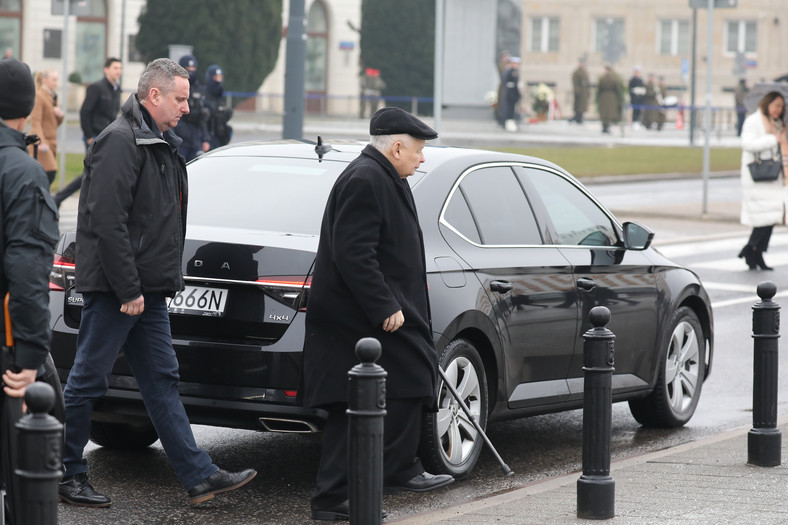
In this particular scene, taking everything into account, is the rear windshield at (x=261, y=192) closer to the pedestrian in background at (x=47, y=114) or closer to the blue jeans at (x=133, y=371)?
the blue jeans at (x=133, y=371)

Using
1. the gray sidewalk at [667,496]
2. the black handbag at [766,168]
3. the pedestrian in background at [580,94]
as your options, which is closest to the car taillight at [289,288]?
the gray sidewalk at [667,496]

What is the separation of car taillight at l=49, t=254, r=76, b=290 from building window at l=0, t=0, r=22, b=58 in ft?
149

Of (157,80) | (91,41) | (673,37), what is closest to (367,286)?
(157,80)

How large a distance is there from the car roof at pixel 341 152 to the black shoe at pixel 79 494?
198 centimetres

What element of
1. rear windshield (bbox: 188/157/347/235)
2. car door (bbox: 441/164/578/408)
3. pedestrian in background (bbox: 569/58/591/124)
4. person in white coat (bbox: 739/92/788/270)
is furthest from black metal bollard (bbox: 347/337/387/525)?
pedestrian in background (bbox: 569/58/591/124)

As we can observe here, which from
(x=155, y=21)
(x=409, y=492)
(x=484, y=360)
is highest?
(x=155, y=21)

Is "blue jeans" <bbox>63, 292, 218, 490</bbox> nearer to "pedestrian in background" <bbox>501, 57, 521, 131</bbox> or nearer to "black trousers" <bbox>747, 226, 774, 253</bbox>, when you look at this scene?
"black trousers" <bbox>747, 226, 774, 253</bbox>

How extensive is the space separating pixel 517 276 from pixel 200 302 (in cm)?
160

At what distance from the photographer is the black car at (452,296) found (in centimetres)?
595

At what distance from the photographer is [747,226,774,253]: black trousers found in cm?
1511

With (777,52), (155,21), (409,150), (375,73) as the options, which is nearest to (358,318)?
(409,150)

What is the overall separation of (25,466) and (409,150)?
2539mm

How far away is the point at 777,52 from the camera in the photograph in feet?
266

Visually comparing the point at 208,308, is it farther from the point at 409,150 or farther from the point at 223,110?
the point at 223,110
